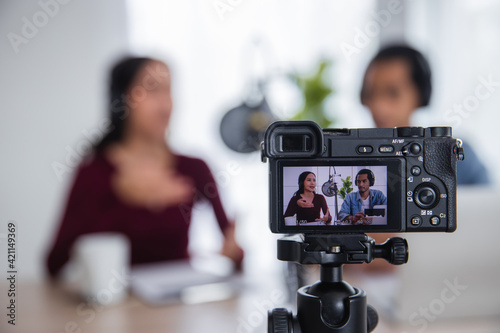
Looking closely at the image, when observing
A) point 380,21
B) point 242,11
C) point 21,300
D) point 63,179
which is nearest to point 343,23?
point 380,21

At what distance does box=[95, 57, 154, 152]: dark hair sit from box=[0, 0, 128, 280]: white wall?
381 millimetres

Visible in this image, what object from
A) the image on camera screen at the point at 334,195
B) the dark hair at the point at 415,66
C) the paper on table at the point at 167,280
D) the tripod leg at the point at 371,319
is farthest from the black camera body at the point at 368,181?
the dark hair at the point at 415,66

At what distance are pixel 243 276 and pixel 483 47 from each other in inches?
80.8

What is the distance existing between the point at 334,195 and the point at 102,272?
32.1 inches

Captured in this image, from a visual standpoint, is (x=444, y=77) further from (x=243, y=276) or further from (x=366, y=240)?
(x=366, y=240)

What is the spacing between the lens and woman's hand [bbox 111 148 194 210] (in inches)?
78.2

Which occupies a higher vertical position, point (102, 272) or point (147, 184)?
point (147, 184)

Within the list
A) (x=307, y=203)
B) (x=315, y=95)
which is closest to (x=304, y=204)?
(x=307, y=203)

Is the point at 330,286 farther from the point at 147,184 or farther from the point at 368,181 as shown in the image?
the point at 147,184

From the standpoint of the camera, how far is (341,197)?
59 cm

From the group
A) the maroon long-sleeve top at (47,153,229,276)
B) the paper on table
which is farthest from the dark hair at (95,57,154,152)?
the paper on table

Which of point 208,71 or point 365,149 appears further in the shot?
point 208,71

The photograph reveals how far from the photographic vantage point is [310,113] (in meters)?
1.46

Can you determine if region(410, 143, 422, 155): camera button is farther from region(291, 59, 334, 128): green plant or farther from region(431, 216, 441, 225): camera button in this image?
region(291, 59, 334, 128): green plant
